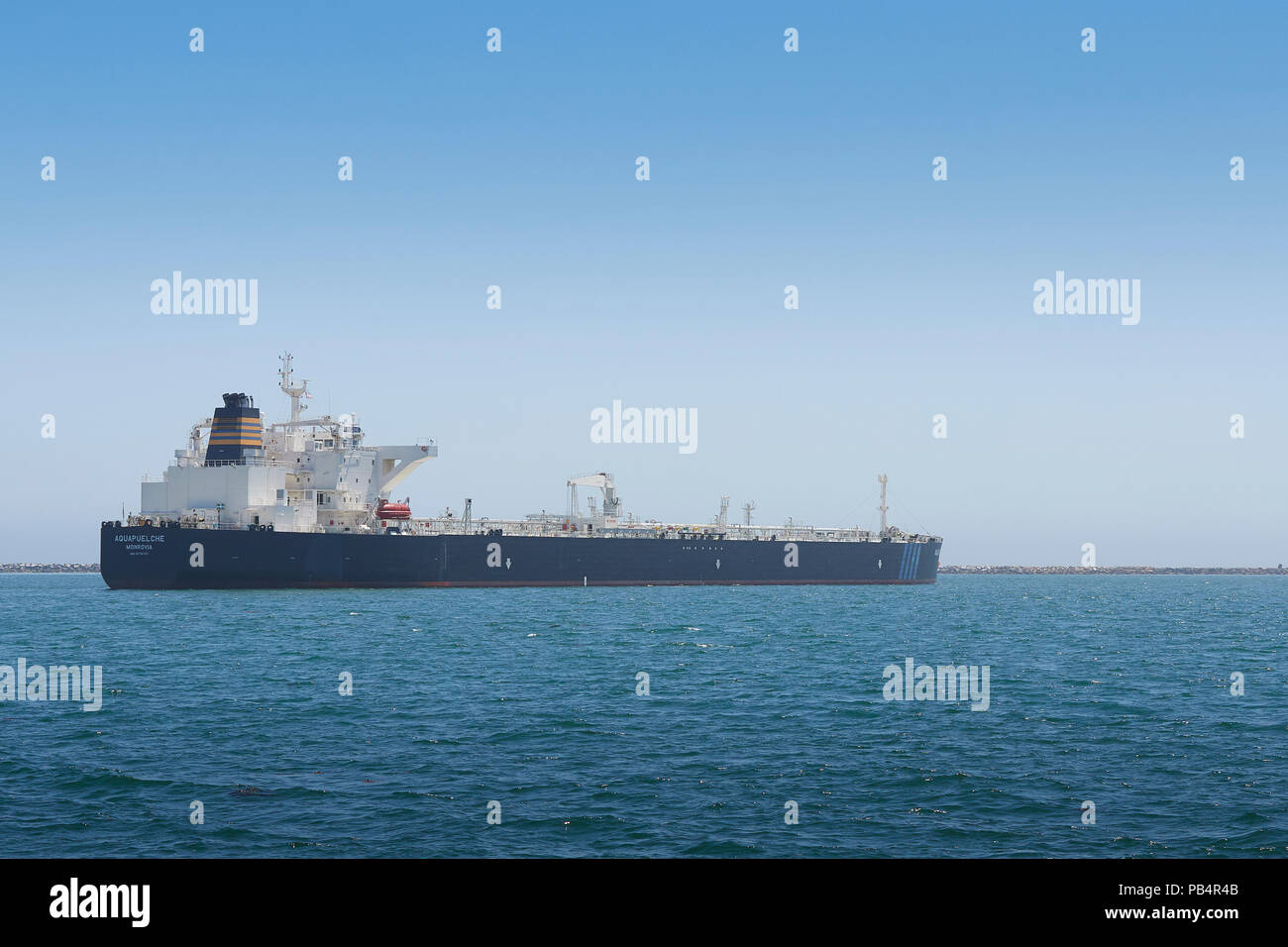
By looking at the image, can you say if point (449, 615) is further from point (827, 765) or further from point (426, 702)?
point (827, 765)

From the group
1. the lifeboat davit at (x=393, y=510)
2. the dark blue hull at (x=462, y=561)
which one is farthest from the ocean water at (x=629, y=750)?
the lifeboat davit at (x=393, y=510)

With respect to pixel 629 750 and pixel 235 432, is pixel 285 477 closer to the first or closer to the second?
pixel 235 432

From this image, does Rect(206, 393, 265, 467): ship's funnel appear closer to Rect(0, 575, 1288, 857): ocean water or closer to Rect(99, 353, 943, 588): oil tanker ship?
Rect(99, 353, 943, 588): oil tanker ship

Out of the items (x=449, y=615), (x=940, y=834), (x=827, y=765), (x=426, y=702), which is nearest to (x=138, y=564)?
(x=449, y=615)

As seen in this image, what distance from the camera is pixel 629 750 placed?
2214 centimetres

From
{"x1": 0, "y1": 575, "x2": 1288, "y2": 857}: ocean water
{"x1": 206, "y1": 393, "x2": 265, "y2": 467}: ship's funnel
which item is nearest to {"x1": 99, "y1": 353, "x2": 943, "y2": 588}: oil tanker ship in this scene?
{"x1": 206, "y1": 393, "x2": 265, "y2": 467}: ship's funnel

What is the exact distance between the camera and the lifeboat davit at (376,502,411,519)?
81688 millimetres

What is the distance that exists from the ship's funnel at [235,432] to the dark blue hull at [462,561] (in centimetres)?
663

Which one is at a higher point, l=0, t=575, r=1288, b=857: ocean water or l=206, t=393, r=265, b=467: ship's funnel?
l=206, t=393, r=265, b=467: ship's funnel

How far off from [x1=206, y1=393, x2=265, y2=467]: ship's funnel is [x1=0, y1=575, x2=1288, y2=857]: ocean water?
29.6 metres

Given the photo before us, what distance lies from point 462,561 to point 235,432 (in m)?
19.9

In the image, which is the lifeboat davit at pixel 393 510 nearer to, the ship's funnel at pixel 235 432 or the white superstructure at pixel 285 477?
the white superstructure at pixel 285 477

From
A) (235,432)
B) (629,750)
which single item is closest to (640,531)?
(235,432)
